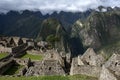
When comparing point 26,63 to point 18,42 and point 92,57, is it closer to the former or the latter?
point 92,57

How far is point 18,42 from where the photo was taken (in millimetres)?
85625

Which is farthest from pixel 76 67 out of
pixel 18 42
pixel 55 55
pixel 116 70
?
pixel 18 42

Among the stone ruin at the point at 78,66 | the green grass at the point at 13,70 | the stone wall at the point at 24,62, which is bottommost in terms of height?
the green grass at the point at 13,70

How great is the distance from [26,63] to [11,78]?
14822 millimetres

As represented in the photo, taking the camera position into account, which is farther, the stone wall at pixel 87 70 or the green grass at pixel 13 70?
the green grass at pixel 13 70

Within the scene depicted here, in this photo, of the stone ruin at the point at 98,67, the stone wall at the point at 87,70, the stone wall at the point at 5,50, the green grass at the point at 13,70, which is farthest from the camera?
the stone wall at the point at 5,50

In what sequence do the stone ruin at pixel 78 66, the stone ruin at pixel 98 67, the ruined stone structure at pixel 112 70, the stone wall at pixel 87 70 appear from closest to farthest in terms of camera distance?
the ruined stone structure at pixel 112 70 < the stone ruin at pixel 98 67 < the stone ruin at pixel 78 66 < the stone wall at pixel 87 70

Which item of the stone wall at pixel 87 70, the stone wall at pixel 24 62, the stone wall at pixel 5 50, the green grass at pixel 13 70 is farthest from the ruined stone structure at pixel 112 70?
the stone wall at pixel 5 50

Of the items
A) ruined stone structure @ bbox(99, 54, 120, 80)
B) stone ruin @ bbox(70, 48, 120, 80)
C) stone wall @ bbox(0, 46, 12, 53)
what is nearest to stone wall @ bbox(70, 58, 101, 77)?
stone ruin @ bbox(70, 48, 120, 80)

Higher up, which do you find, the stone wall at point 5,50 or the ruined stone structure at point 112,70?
the ruined stone structure at point 112,70

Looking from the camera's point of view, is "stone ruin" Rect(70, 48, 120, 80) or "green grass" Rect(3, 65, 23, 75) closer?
"stone ruin" Rect(70, 48, 120, 80)

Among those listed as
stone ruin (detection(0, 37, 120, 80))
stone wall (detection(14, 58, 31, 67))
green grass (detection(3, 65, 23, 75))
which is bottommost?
green grass (detection(3, 65, 23, 75))

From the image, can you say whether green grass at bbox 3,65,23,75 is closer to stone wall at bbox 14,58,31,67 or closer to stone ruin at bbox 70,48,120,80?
stone wall at bbox 14,58,31,67

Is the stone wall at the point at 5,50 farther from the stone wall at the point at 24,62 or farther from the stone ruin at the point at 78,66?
the stone wall at the point at 24,62
